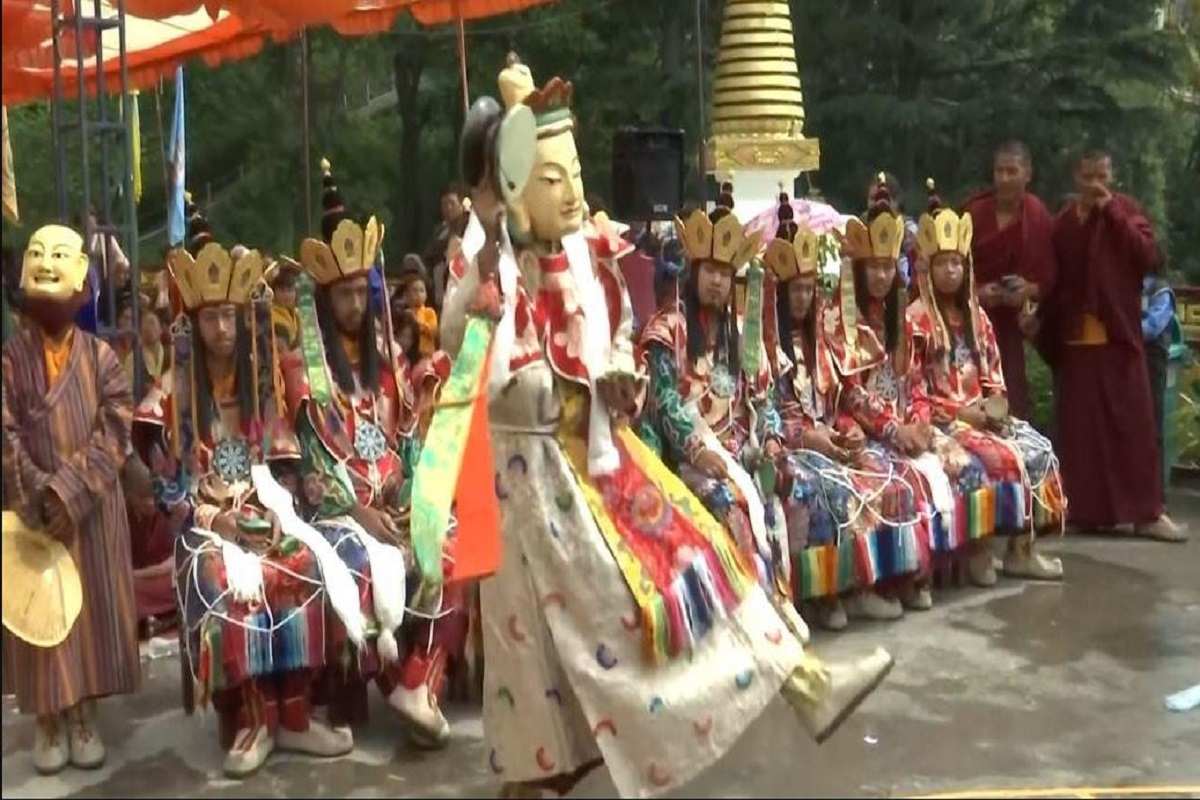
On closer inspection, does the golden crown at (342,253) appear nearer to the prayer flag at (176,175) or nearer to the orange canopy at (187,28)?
the orange canopy at (187,28)

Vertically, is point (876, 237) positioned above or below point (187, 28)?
below

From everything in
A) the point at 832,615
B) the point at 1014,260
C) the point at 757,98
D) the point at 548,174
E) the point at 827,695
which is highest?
the point at 757,98

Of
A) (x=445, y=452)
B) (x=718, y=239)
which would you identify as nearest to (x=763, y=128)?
(x=718, y=239)

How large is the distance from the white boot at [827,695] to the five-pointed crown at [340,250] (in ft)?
6.13

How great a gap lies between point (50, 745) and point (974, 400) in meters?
3.87

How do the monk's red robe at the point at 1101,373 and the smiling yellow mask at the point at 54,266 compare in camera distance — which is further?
the monk's red robe at the point at 1101,373

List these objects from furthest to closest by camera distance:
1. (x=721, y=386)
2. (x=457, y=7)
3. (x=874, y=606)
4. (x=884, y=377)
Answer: (x=457, y=7) < (x=884, y=377) < (x=874, y=606) < (x=721, y=386)

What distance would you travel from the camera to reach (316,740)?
15.0 feet

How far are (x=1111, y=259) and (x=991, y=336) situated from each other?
916 millimetres

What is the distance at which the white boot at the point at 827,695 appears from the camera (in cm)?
376

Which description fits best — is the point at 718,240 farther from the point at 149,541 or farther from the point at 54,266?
the point at 149,541

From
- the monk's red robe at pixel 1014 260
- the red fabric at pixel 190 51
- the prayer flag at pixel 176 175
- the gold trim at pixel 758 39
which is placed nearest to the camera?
the prayer flag at pixel 176 175

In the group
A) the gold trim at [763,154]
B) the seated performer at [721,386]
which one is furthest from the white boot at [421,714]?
the gold trim at [763,154]

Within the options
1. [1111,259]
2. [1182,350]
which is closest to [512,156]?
[1111,259]
